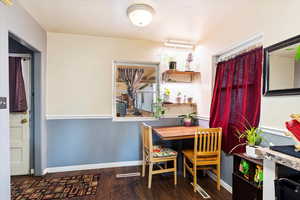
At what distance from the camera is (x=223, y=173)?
89.4 inches


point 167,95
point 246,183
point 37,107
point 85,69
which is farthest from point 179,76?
point 37,107

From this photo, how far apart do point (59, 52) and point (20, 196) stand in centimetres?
225

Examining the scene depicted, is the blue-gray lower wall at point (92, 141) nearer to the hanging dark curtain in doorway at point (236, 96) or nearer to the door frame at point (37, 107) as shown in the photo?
the door frame at point (37, 107)

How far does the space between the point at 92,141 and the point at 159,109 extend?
55.2 inches

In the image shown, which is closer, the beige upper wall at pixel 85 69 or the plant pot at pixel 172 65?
the beige upper wall at pixel 85 69

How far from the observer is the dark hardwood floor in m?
2.03

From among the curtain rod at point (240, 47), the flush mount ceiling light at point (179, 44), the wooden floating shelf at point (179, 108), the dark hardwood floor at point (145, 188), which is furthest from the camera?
the wooden floating shelf at point (179, 108)

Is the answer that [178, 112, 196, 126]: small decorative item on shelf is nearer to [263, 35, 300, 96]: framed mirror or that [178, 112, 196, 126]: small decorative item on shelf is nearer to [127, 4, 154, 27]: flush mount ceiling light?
[263, 35, 300, 96]: framed mirror

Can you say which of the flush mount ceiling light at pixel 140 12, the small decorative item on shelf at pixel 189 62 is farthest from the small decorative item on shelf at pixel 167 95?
the flush mount ceiling light at pixel 140 12

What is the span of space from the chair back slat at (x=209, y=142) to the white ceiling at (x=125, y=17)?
162 cm

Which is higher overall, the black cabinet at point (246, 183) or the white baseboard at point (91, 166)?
the black cabinet at point (246, 183)

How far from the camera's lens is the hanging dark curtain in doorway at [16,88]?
244 cm

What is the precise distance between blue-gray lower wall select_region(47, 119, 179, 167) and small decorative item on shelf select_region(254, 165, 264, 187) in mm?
1802

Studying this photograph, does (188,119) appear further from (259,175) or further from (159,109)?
(259,175)
